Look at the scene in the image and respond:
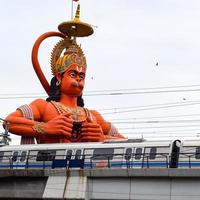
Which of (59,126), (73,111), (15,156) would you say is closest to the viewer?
(15,156)

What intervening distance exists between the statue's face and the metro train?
6548mm

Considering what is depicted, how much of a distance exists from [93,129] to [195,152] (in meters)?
9.79

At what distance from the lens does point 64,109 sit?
3669 centimetres

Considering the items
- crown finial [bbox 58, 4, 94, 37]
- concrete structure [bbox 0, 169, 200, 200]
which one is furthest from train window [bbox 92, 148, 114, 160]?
crown finial [bbox 58, 4, 94, 37]

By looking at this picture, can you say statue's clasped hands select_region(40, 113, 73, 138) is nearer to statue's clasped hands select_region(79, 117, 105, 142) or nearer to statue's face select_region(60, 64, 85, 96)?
statue's clasped hands select_region(79, 117, 105, 142)

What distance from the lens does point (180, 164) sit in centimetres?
2745

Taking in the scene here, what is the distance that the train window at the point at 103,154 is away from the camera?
28.8 metres

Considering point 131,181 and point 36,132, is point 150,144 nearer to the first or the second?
point 131,181

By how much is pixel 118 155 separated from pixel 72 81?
10.4 m

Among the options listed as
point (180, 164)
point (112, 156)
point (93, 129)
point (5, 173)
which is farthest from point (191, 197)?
point (93, 129)

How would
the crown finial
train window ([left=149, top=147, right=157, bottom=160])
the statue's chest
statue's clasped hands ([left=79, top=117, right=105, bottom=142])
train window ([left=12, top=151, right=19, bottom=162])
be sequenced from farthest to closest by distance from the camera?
the crown finial < the statue's chest < statue's clasped hands ([left=79, top=117, right=105, bottom=142]) < train window ([left=12, top=151, right=19, bottom=162]) < train window ([left=149, top=147, right=157, bottom=160])

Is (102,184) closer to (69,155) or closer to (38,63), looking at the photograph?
(69,155)

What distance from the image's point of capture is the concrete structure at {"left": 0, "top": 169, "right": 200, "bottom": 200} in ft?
76.1

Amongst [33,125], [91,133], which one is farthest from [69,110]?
[33,125]
